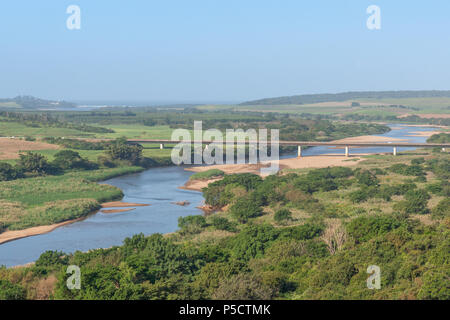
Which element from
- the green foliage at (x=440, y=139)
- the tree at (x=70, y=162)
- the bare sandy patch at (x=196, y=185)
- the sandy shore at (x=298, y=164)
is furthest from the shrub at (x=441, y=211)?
the green foliage at (x=440, y=139)

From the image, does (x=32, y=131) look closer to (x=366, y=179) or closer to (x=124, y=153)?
(x=124, y=153)

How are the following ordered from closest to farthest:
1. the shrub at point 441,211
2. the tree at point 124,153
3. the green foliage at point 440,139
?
the shrub at point 441,211, the tree at point 124,153, the green foliage at point 440,139

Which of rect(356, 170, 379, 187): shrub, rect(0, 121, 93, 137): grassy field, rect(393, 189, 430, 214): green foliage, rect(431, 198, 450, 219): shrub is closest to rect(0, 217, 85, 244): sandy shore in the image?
rect(393, 189, 430, 214): green foliage

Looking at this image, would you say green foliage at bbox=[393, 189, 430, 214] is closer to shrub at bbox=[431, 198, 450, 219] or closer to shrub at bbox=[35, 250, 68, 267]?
shrub at bbox=[431, 198, 450, 219]

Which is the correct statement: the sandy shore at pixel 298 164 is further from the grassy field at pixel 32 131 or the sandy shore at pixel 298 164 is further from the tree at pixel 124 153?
the grassy field at pixel 32 131

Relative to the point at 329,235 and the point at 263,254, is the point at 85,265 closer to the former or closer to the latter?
the point at 263,254
